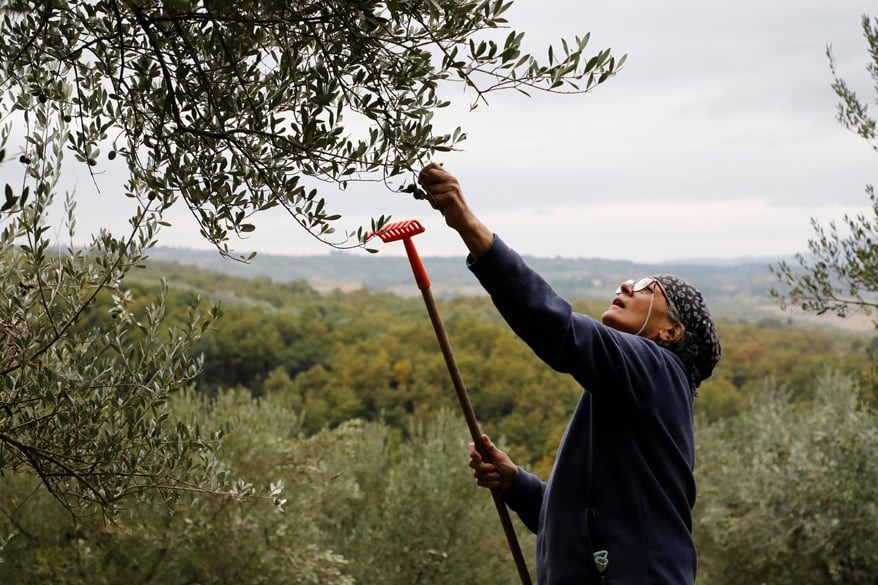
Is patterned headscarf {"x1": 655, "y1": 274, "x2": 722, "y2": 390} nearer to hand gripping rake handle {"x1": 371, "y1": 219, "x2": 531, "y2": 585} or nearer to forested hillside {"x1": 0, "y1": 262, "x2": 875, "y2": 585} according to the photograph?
hand gripping rake handle {"x1": 371, "y1": 219, "x2": 531, "y2": 585}

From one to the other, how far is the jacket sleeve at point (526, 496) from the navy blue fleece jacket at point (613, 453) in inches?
23.6

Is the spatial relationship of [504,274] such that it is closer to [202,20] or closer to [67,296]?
[202,20]

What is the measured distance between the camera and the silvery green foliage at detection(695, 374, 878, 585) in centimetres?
1689

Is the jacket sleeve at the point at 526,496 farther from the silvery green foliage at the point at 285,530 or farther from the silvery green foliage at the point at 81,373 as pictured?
the silvery green foliage at the point at 285,530

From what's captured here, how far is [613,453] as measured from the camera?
10.7 ft

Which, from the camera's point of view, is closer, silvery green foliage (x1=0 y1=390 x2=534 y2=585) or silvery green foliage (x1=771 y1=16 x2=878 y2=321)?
silvery green foliage (x1=771 y1=16 x2=878 y2=321)

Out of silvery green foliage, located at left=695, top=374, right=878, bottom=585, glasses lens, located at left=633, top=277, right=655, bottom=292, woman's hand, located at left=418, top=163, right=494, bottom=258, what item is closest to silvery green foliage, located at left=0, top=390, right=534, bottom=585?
silvery green foliage, located at left=695, top=374, right=878, bottom=585

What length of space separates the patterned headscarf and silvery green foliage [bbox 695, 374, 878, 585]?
11.4 meters

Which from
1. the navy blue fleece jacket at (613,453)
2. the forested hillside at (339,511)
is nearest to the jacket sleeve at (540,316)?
the navy blue fleece jacket at (613,453)

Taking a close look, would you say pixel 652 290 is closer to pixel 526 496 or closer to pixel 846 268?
pixel 526 496

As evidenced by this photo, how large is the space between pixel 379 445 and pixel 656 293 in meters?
26.3

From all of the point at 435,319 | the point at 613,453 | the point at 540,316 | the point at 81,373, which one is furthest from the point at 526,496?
the point at 81,373

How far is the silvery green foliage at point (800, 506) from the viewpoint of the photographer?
665 inches

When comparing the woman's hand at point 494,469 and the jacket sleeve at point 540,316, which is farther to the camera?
the woman's hand at point 494,469
